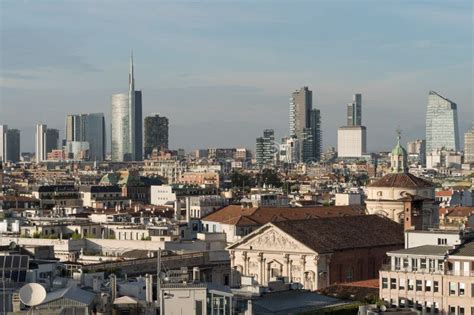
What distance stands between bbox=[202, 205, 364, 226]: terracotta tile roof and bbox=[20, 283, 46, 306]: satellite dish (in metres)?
57.3

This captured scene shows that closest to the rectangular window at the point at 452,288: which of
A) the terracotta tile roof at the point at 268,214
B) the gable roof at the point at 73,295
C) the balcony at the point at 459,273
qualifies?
the balcony at the point at 459,273

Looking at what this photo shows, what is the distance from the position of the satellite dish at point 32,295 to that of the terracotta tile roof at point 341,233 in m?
39.3

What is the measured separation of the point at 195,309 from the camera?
144ft

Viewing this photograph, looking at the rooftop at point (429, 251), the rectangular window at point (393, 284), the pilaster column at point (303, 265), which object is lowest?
the pilaster column at point (303, 265)

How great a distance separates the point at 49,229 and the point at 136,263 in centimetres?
2995

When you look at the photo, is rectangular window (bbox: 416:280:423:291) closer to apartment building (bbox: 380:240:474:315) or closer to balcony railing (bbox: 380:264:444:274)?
apartment building (bbox: 380:240:474:315)

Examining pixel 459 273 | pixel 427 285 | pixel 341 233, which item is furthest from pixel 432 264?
pixel 341 233

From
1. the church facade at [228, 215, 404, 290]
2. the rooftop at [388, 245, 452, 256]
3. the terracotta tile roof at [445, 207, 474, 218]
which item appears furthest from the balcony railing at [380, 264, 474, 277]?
the terracotta tile roof at [445, 207, 474, 218]

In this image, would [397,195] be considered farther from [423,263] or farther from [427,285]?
[427,285]

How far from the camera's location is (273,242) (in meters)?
81.2

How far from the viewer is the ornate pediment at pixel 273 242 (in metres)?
79.8

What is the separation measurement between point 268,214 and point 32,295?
62.7m

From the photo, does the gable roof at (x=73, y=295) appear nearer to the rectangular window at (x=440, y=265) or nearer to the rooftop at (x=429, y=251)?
the rectangular window at (x=440, y=265)

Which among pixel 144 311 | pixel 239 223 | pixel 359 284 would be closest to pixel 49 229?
pixel 239 223
